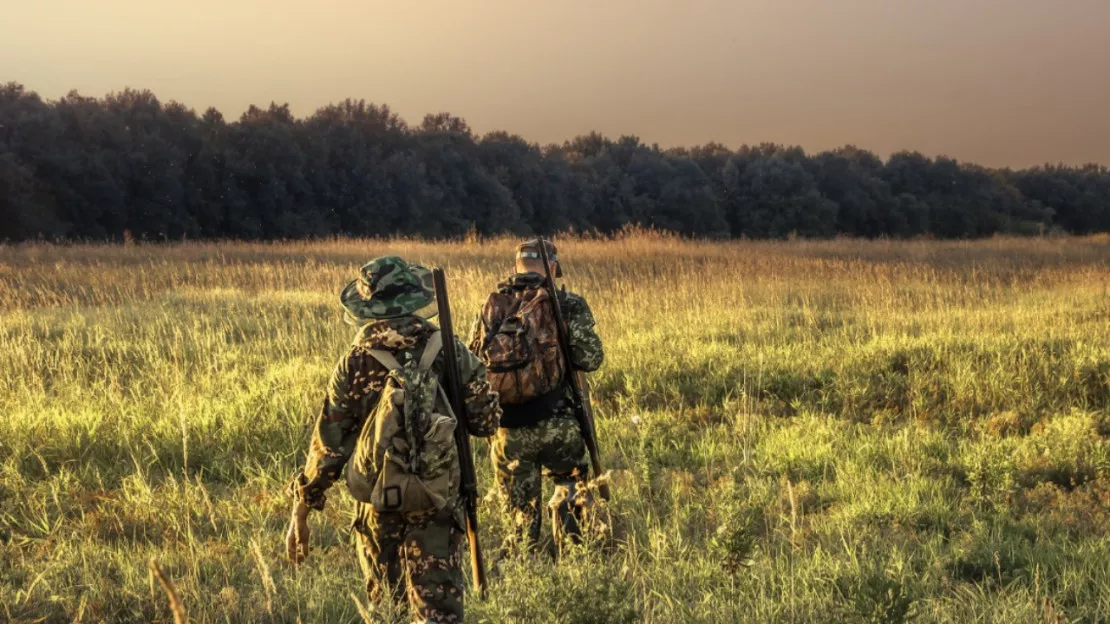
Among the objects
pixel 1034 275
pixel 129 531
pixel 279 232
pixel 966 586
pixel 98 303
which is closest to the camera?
pixel 966 586

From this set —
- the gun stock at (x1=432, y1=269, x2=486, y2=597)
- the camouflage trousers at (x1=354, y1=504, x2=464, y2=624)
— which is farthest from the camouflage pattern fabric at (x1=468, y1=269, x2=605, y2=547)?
the camouflage trousers at (x1=354, y1=504, x2=464, y2=624)

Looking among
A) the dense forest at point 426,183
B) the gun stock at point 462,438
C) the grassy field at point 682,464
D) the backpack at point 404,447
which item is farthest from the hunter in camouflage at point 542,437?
the dense forest at point 426,183

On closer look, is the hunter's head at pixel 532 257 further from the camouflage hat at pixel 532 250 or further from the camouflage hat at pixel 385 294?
the camouflage hat at pixel 385 294

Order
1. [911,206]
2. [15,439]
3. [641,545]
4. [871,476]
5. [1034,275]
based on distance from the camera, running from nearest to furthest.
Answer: [641,545] → [871,476] → [15,439] → [1034,275] → [911,206]

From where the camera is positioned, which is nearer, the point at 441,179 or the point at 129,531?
the point at 129,531

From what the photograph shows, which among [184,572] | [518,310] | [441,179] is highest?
[441,179]

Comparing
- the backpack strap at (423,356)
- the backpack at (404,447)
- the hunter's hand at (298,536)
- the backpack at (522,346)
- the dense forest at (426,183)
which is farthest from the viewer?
the dense forest at (426,183)

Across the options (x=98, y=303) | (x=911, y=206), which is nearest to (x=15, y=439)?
(x=98, y=303)

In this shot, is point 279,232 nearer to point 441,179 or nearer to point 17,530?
point 441,179

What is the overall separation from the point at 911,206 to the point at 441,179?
4310 centimetres

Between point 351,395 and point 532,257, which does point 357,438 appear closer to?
point 351,395

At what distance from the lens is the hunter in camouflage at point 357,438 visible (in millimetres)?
3084

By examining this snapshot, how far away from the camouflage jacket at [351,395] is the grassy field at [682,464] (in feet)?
1.62

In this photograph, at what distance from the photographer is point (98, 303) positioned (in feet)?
48.2
